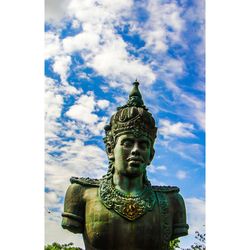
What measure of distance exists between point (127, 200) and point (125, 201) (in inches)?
1.6

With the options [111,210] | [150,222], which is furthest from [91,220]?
[150,222]

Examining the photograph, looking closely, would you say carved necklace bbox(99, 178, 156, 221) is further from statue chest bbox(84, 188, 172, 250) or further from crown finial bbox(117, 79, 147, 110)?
crown finial bbox(117, 79, 147, 110)

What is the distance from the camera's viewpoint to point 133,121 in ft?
27.9

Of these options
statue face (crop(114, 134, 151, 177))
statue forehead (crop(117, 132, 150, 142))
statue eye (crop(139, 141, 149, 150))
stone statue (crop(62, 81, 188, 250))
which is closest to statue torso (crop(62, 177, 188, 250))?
stone statue (crop(62, 81, 188, 250))

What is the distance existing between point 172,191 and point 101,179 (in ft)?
4.09

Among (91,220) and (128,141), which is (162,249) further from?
(128,141)

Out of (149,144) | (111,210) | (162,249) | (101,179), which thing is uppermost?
(149,144)

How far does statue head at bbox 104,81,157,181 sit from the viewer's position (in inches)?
331

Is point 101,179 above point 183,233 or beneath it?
above

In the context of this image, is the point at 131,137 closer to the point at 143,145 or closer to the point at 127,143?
the point at 127,143

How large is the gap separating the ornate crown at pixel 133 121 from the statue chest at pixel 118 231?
48.3 inches

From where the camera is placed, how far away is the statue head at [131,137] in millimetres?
8414

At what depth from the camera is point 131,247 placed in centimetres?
812

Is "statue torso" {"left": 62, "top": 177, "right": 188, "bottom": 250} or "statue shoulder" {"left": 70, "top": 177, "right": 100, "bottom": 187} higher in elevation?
"statue shoulder" {"left": 70, "top": 177, "right": 100, "bottom": 187}
